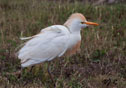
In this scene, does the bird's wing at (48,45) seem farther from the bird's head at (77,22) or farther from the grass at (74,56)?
the grass at (74,56)

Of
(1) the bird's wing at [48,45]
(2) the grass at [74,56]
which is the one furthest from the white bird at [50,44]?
(2) the grass at [74,56]

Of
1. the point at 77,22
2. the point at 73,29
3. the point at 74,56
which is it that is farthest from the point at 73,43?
the point at 74,56

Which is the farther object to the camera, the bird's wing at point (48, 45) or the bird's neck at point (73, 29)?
the bird's neck at point (73, 29)

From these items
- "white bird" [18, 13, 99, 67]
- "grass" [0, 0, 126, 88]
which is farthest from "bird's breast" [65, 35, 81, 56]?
"grass" [0, 0, 126, 88]

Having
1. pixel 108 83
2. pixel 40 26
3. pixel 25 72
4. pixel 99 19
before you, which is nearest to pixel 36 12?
pixel 40 26

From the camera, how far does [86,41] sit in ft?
20.2

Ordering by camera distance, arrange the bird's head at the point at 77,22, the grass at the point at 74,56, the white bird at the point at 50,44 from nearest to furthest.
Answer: the white bird at the point at 50,44 < the bird's head at the point at 77,22 < the grass at the point at 74,56

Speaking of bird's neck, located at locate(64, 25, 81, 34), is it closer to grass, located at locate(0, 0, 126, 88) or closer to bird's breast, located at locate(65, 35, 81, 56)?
bird's breast, located at locate(65, 35, 81, 56)

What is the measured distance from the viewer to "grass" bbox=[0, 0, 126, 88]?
4.63 meters

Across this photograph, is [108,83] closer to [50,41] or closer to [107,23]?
[50,41]

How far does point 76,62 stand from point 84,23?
1140 millimetres

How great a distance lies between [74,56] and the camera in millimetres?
5664

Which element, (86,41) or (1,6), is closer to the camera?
(86,41)

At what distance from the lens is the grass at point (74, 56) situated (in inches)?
182
